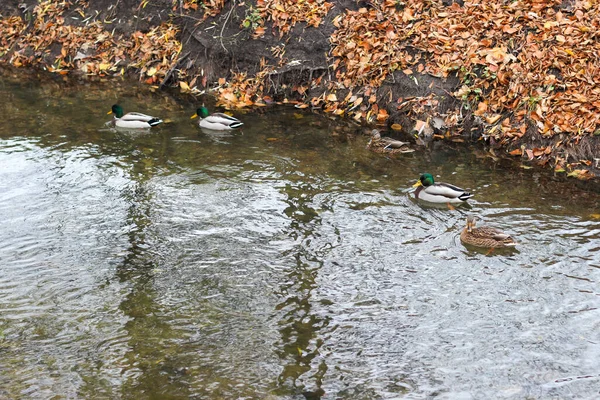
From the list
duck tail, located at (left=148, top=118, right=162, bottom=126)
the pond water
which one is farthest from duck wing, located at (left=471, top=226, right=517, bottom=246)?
duck tail, located at (left=148, top=118, right=162, bottom=126)

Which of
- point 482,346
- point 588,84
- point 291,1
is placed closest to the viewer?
point 482,346

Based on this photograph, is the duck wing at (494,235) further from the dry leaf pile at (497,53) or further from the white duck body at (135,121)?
the white duck body at (135,121)

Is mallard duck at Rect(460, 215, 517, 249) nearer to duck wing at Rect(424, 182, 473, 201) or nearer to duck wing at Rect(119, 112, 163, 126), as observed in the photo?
duck wing at Rect(424, 182, 473, 201)

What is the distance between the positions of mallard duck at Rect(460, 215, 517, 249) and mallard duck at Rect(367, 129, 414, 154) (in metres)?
3.27

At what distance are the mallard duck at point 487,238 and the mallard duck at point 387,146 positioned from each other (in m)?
3.27

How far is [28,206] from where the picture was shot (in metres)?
9.59

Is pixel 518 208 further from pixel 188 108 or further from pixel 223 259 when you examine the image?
pixel 188 108

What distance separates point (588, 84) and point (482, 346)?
20.3 feet

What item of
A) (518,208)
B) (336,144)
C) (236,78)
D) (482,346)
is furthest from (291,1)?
(482,346)

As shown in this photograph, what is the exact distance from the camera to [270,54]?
14523mm

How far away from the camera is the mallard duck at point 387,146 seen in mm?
11625

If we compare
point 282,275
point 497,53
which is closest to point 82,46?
point 497,53

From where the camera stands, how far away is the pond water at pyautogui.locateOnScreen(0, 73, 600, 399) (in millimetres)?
6227

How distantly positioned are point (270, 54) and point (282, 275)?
24.6 ft
